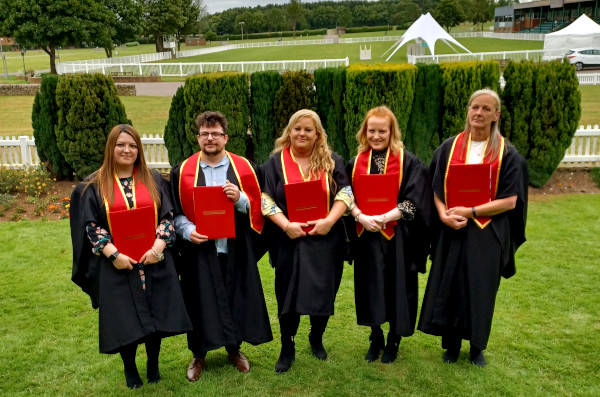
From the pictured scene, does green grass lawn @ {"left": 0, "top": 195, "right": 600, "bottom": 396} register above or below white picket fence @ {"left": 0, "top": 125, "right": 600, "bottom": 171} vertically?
below

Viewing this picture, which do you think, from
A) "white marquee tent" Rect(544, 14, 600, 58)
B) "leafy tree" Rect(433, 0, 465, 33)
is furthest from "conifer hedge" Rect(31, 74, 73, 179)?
"leafy tree" Rect(433, 0, 465, 33)

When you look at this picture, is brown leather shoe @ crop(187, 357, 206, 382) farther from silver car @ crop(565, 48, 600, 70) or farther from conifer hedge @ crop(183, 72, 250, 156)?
silver car @ crop(565, 48, 600, 70)

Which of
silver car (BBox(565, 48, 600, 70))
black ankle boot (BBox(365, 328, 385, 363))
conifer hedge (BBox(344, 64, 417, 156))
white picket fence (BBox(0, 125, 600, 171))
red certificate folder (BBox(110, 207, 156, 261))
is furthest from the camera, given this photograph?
silver car (BBox(565, 48, 600, 70))

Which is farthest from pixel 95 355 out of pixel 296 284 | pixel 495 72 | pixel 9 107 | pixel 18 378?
pixel 9 107

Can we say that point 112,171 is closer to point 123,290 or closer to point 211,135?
point 211,135

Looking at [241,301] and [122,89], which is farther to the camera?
[122,89]

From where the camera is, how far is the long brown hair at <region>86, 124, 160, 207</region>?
3.38 m

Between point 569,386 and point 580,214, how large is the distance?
498 centimetres

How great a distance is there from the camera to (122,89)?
24766 millimetres

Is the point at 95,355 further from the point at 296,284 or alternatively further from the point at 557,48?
the point at 557,48

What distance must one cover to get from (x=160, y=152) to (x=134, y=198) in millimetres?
7090

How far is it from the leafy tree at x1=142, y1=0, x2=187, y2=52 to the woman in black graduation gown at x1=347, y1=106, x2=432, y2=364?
148 ft

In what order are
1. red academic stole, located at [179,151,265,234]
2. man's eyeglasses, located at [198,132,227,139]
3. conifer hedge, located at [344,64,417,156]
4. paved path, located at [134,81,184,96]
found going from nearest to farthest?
man's eyeglasses, located at [198,132,227,139] → red academic stole, located at [179,151,265,234] → conifer hedge, located at [344,64,417,156] → paved path, located at [134,81,184,96]

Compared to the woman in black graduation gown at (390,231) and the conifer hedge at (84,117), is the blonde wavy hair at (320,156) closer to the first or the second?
the woman in black graduation gown at (390,231)
